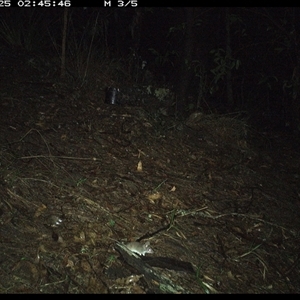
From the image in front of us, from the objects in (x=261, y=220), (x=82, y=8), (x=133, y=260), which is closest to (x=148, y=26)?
(x=82, y=8)

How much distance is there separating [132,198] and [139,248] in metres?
0.64

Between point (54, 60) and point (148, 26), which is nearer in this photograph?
point (54, 60)

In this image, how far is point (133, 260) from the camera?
6.73 ft

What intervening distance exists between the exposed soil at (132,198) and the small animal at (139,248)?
0.06 m

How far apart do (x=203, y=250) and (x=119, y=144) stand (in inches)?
64.1

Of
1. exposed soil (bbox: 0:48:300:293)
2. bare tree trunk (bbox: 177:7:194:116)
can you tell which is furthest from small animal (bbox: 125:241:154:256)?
bare tree trunk (bbox: 177:7:194:116)

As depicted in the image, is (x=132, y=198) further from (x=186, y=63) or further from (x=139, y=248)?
(x=186, y=63)

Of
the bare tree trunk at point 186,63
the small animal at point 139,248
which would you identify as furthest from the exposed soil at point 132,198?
the bare tree trunk at point 186,63

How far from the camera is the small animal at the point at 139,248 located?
2.18 meters

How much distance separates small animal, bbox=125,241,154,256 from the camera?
7.15 feet

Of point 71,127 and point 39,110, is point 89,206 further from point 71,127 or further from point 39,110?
point 39,110

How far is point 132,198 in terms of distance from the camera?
277 cm

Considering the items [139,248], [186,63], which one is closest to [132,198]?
[139,248]

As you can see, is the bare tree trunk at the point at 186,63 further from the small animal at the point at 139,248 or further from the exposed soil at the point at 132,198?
the small animal at the point at 139,248
